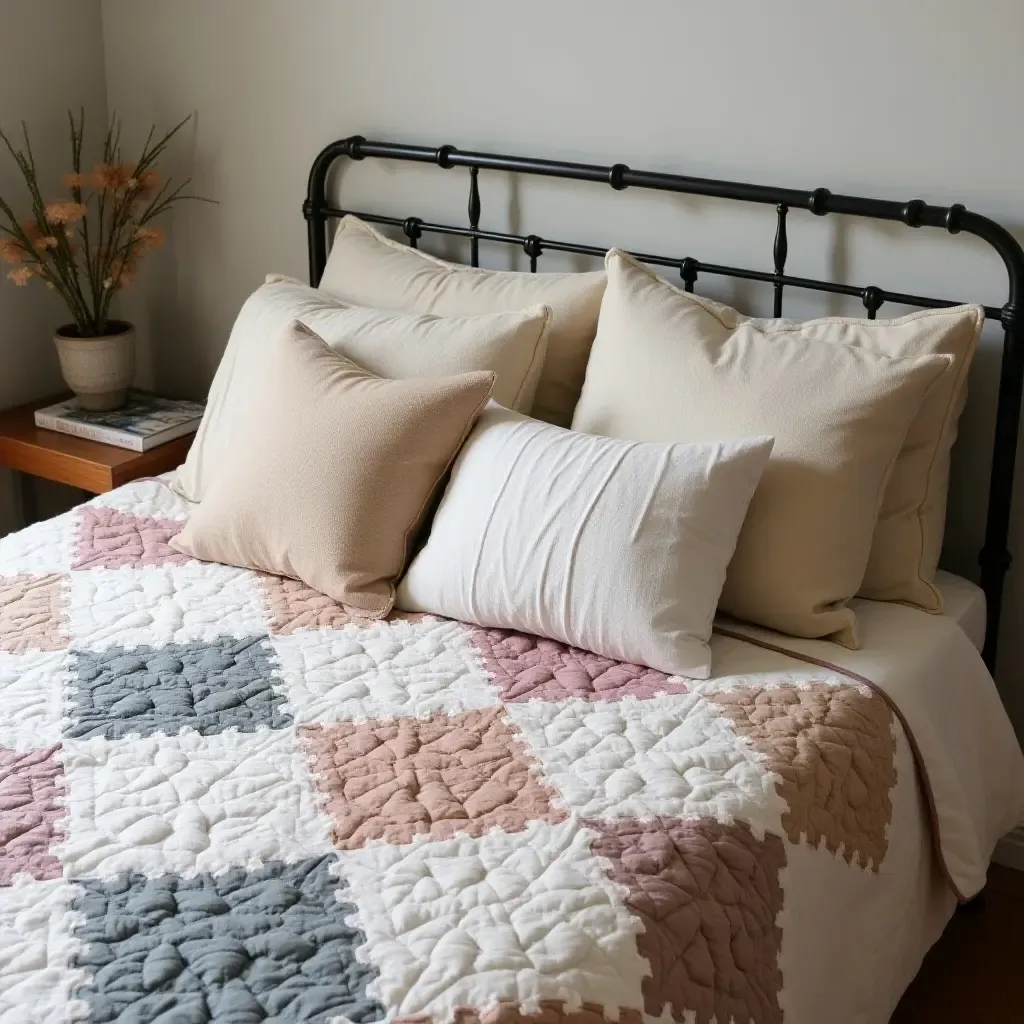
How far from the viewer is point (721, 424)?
75.2 inches

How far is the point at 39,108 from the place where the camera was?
9.36 ft

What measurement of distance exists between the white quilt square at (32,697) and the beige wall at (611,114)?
3.91ft

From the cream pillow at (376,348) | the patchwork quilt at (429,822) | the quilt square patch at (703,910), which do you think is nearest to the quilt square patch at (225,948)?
the patchwork quilt at (429,822)

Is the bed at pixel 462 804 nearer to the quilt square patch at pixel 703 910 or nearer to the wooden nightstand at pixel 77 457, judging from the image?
the quilt square patch at pixel 703 910

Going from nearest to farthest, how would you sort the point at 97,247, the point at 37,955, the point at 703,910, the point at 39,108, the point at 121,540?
Answer: the point at 37,955
the point at 703,910
the point at 121,540
the point at 39,108
the point at 97,247

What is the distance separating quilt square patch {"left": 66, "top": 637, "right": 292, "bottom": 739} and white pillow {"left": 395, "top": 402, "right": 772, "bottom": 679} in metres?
0.30

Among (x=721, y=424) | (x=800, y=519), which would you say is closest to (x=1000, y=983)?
(x=800, y=519)

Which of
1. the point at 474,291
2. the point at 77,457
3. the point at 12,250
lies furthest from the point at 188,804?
the point at 12,250

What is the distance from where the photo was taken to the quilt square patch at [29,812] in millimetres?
1371

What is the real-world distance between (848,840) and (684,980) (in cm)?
38

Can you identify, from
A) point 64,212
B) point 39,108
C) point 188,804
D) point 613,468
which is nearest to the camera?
point 188,804

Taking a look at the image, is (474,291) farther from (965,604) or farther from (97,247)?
(97,247)

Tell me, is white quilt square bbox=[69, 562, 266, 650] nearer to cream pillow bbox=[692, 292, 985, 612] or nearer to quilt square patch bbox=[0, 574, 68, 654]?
quilt square patch bbox=[0, 574, 68, 654]

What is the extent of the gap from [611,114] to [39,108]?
130 cm
